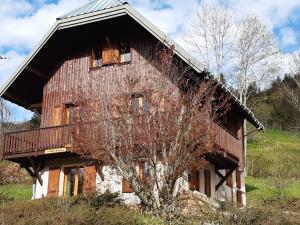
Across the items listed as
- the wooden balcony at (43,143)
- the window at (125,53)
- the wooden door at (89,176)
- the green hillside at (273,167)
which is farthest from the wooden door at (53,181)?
the green hillside at (273,167)

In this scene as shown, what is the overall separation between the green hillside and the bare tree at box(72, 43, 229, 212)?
871 centimetres

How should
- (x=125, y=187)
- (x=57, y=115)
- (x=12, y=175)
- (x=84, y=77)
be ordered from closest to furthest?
(x=125, y=187) → (x=84, y=77) → (x=57, y=115) → (x=12, y=175)

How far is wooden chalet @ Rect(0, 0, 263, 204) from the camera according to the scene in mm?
21797

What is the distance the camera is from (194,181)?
21.9m

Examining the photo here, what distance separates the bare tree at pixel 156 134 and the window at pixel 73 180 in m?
3.69

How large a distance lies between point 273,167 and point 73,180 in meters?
22.7

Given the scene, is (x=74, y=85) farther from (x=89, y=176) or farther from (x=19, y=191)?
(x=19, y=191)

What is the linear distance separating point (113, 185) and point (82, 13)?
7.33 metres

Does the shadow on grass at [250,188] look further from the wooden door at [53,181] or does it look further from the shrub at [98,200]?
the shrub at [98,200]

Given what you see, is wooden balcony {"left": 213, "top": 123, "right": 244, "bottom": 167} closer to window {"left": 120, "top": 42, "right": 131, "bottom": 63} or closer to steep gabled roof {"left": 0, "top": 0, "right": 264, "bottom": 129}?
steep gabled roof {"left": 0, "top": 0, "right": 264, "bottom": 129}

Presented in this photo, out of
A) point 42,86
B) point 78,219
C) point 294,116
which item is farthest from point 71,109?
A: point 294,116

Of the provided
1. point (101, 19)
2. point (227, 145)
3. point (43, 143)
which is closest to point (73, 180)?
point (43, 143)

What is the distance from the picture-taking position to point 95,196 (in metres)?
18.0

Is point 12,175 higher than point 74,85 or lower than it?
lower
